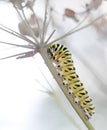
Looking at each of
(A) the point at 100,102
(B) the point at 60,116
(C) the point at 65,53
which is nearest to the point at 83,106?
(C) the point at 65,53

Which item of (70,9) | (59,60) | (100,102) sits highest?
(70,9)

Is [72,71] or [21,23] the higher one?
[21,23]

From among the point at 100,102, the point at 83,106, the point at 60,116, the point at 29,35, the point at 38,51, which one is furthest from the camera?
the point at 60,116

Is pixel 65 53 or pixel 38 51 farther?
pixel 65 53

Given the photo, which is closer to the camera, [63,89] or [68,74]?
[63,89]

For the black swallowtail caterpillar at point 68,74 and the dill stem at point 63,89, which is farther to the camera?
the black swallowtail caterpillar at point 68,74

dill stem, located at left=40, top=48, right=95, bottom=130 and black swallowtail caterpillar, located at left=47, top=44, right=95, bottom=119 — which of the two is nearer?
dill stem, located at left=40, top=48, right=95, bottom=130

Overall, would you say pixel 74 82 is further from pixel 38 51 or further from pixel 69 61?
pixel 38 51

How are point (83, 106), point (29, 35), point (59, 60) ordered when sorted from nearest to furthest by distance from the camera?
point (29, 35)
point (83, 106)
point (59, 60)
